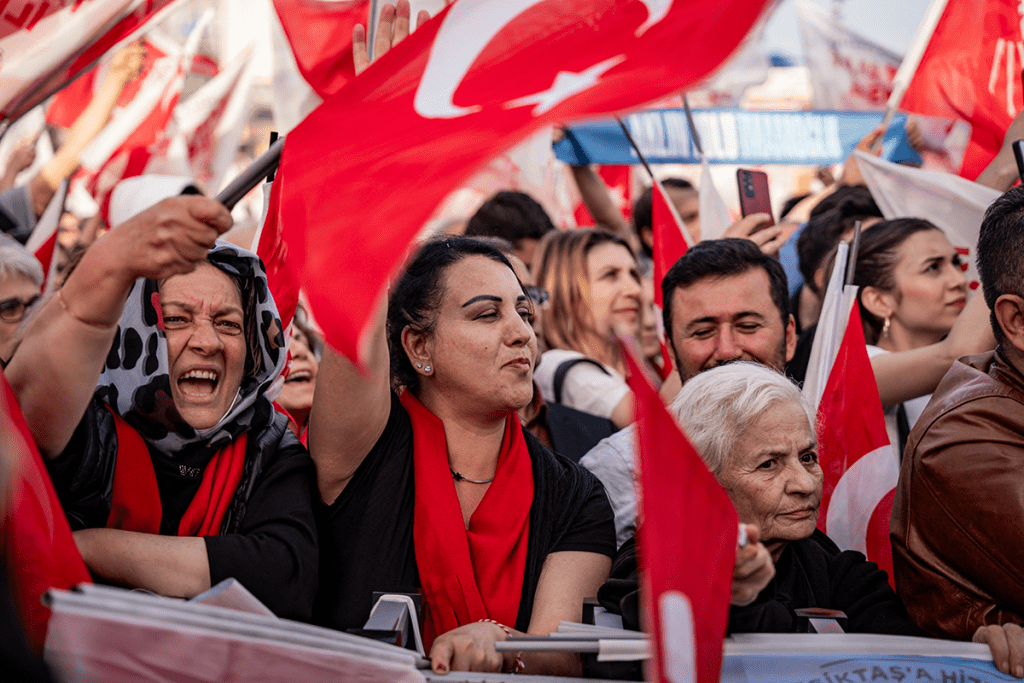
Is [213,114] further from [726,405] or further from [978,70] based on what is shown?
[726,405]

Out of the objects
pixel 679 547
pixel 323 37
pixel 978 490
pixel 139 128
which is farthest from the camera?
pixel 139 128

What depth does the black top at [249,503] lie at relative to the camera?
2018mm

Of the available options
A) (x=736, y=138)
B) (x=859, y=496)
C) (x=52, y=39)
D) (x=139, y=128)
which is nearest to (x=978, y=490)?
(x=859, y=496)

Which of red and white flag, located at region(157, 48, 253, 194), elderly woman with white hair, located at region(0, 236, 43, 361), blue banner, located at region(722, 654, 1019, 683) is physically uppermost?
red and white flag, located at region(157, 48, 253, 194)

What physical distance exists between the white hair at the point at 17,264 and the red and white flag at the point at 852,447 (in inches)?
108

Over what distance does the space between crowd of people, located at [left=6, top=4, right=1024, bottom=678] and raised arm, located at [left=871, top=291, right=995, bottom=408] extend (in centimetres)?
2

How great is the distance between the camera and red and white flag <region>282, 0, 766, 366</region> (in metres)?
1.79

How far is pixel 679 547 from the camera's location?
5.24 ft

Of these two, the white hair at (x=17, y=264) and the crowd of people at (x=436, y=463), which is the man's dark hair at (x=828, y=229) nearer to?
the crowd of people at (x=436, y=463)

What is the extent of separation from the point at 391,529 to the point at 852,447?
1.44 m

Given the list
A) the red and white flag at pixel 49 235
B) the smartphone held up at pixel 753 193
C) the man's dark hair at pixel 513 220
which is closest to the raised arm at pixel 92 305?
the smartphone held up at pixel 753 193

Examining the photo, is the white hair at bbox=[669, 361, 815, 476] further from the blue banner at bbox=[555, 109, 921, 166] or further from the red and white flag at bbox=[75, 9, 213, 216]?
the red and white flag at bbox=[75, 9, 213, 216]

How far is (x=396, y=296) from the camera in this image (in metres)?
2.70

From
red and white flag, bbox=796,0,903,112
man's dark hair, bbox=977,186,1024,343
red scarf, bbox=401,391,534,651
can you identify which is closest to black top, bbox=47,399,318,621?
red scarf, bbox=401,391,534,651
